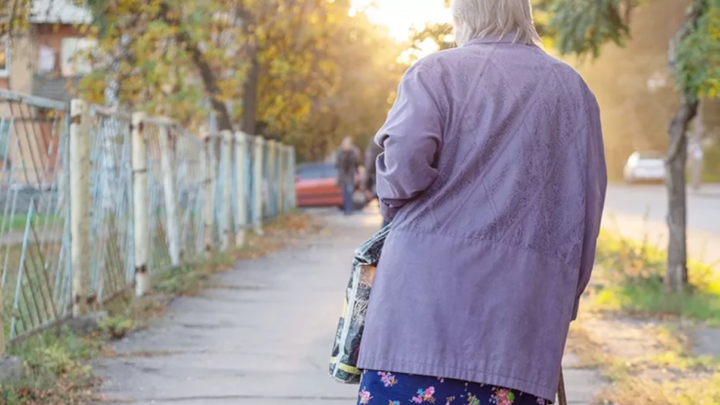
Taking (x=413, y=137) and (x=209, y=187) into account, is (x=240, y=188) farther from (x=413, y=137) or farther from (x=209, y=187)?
(x=413, y=137)

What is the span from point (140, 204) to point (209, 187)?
157 inches

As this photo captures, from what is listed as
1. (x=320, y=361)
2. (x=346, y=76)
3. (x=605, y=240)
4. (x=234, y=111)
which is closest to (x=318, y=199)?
(x=346, y=76)

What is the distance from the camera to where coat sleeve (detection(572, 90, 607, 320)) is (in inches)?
120

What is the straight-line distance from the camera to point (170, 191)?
1105 cm

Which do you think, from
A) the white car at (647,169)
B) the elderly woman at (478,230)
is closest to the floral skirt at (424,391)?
the elderly woman at (478,230)

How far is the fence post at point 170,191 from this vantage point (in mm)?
10602

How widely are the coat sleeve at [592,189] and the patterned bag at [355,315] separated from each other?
53cm

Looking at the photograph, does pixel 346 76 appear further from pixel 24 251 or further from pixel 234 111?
pixel 24 251

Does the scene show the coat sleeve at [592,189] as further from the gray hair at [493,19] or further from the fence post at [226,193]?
the fence post at [226,193]

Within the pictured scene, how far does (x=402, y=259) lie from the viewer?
2.93m

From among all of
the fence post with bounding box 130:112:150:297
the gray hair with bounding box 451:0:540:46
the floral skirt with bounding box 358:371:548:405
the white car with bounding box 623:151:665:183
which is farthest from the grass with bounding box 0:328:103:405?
the white car with bounding box 623:151:665:183

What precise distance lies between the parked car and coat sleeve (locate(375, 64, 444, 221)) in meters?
27.2

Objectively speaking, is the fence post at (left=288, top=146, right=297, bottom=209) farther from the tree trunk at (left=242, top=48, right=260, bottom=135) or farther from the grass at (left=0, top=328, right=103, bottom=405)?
the grass at (left=0, top=328, right=103, bottom=405)

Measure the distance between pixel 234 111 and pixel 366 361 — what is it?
2178cm
